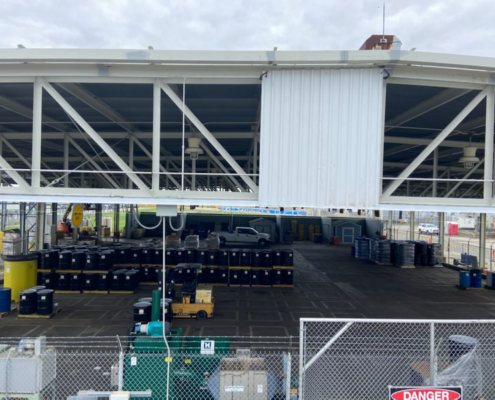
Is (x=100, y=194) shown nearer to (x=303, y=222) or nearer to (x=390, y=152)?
(x=390, y=152)

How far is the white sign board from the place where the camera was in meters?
6.12

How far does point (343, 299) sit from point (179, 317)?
21.0ft

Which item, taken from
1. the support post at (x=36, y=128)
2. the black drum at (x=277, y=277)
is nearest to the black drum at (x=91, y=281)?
the black drum at (x=277, y=277)

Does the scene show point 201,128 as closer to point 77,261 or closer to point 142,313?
point 142,313

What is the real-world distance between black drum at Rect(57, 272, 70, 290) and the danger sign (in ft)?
44.1

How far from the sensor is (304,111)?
659 centimetres

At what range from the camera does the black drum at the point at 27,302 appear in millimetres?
11211

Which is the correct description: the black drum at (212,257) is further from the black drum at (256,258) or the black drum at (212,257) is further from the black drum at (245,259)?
the black drum at (256,258)

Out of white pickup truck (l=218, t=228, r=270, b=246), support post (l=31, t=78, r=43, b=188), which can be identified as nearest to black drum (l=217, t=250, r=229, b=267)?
support post (l=31, t=78, r=43, b=188)

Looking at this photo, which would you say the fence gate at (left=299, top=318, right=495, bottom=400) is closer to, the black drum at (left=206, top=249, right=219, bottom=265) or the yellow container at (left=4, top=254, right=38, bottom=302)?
the black drum at (left=206, top=249, right=219, bottom=265)

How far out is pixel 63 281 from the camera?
1458cm

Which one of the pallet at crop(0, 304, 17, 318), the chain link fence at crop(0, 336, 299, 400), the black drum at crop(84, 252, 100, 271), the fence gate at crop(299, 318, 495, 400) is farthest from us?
the black drum at crop(84, 252, 100, 271)

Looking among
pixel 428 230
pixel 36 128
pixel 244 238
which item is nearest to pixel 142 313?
pixel 36 128

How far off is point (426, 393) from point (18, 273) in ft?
45.8
